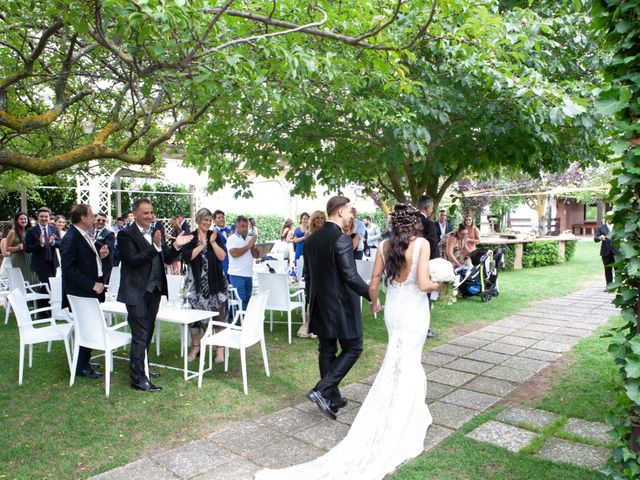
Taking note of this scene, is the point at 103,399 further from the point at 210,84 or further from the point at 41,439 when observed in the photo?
the point at 210,84

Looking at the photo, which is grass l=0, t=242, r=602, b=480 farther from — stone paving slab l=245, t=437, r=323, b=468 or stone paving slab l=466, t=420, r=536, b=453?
stone paving slab l=245, t=437, r=323, b=468

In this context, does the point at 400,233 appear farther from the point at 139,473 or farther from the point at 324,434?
the point at 139,473

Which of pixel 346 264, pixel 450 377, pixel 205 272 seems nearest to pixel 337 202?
pixel 346 264

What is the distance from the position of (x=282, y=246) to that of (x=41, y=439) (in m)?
8.44

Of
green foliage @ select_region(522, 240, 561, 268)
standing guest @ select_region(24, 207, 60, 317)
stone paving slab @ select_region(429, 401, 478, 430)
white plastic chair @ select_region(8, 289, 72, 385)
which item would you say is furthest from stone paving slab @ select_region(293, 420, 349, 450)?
green foliage @ select_region(522, 240, 561, 268)

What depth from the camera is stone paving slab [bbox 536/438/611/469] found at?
366cm

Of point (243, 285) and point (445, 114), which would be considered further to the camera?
point (243, 285)

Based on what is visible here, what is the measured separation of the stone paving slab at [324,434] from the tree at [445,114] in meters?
3.29

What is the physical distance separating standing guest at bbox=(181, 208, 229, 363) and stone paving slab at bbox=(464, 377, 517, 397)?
3.08 meters

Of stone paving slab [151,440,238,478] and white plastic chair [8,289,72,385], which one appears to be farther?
white plastic chair [8,289,72,385]

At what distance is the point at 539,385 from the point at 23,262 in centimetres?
942

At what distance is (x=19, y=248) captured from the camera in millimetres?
9461

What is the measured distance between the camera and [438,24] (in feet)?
16.0

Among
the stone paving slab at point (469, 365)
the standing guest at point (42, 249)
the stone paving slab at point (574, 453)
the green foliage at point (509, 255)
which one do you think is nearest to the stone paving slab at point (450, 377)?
the stone paving slab at point (469, 365)
